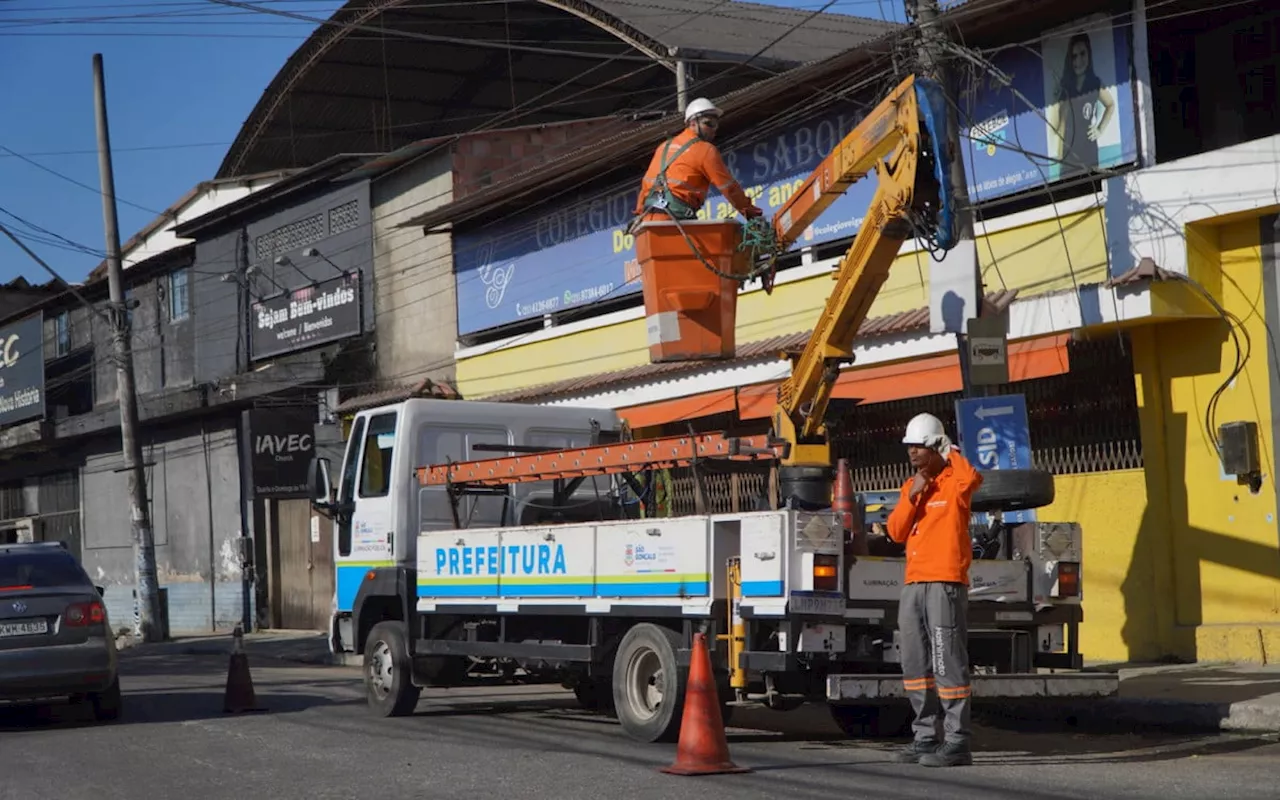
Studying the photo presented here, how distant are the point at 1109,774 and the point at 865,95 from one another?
10.9 metres

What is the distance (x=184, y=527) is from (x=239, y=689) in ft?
70.7

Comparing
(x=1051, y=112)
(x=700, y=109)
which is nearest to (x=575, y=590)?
(x=700, y=109)

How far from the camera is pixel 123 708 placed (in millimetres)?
15344

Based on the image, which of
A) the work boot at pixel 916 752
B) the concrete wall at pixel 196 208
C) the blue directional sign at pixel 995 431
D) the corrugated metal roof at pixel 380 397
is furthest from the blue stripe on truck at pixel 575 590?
the concrete wall at pixel 196 208

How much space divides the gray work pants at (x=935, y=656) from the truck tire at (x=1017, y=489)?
1.56 m

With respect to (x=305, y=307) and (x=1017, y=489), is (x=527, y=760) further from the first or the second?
(x=305, y=307)

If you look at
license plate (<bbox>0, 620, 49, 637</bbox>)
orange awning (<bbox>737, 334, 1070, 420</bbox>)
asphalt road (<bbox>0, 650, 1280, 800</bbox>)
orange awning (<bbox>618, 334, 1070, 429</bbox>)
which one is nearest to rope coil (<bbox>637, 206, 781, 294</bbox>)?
asphalt road (<bbox>0, 650, 1280, 800</bbox>)

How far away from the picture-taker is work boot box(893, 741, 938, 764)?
905 centimetres

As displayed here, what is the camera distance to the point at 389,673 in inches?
523

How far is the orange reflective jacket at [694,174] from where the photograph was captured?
10750mm

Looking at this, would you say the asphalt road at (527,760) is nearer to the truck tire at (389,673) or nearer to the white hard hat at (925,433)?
the truck tire at (389,673)

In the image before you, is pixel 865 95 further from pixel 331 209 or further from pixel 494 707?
pixel 331 209

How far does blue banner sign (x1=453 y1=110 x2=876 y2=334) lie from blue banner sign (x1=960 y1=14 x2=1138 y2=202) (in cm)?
193

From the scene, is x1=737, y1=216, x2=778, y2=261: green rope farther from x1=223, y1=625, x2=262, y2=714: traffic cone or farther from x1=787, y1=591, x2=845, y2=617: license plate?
x1=223, y1=625, x2=262, y2=714: traffic cone
